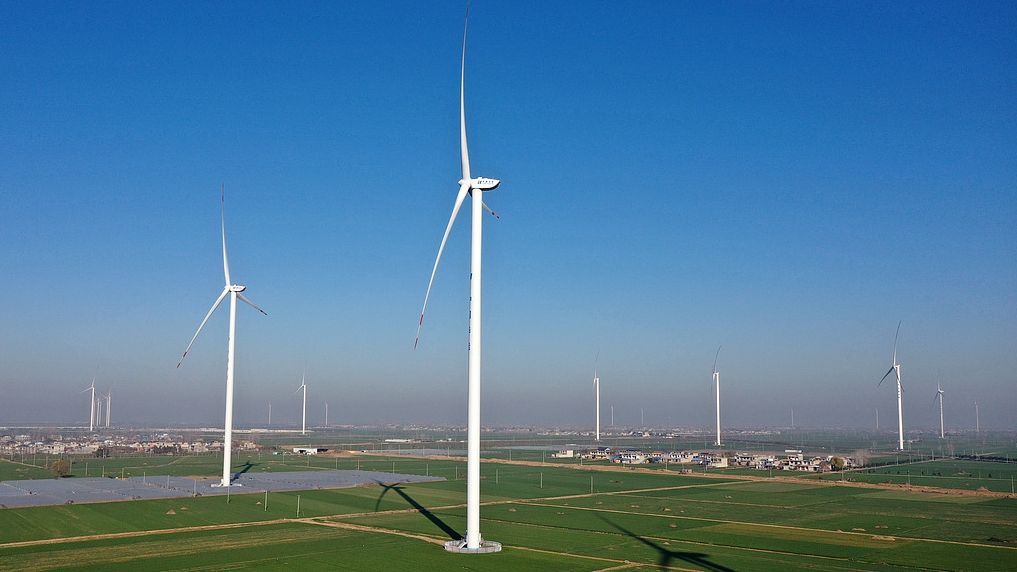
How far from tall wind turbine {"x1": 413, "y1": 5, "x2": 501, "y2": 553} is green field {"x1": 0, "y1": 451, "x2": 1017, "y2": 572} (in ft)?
6.62

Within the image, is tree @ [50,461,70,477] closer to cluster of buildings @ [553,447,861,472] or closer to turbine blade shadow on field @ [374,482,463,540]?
turbine blade shadow on field @ [374,482,463,540]

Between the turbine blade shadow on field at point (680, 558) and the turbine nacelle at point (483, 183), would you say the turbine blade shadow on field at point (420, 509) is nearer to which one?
the turbine blade shadow on field at point (680, 558)

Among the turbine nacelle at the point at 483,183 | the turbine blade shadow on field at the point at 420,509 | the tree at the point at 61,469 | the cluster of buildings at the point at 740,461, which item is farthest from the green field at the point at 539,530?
the cluster of buildings at the point at 740,461

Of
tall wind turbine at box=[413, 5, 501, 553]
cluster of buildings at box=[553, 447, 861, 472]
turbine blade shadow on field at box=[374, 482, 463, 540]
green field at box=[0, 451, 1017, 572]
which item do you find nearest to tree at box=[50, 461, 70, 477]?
green field at box=[0, 451, 1017, 572]

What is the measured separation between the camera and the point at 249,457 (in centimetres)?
16762

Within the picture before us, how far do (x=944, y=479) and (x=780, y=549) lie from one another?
89265 millimetres

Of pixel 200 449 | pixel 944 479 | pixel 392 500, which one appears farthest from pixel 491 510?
pixel 200 449

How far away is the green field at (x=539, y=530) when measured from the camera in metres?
52.3

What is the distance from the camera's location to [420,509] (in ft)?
265

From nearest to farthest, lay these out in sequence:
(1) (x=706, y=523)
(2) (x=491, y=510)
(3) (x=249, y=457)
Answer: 1. (1) (x=706, y=523)
2. (2) (x=491, y=510)
3. (3) (x=249, y=457)

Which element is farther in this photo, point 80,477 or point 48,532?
point 80,477

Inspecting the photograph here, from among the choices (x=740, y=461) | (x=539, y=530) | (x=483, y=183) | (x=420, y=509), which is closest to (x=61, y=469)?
(x=420, y=509)

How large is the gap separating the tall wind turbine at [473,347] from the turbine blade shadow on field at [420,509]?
5936 mm

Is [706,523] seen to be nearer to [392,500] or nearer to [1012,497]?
[392,500]
